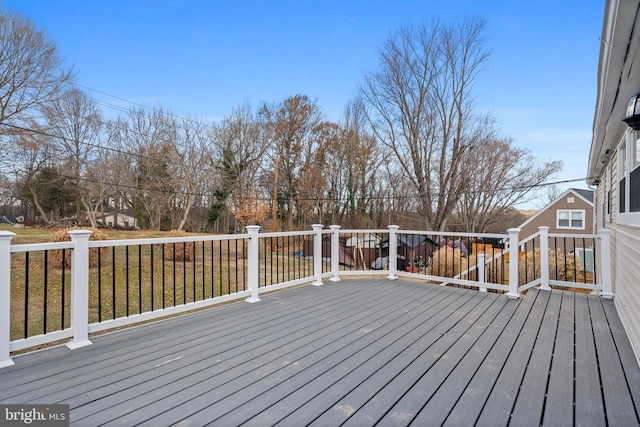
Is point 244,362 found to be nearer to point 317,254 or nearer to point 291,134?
point 317,254

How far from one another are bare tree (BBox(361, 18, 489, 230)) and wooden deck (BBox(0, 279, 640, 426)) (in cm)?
923

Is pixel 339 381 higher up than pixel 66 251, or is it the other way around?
pixel 66 251

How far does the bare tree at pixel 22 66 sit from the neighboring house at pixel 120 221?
38.3ft

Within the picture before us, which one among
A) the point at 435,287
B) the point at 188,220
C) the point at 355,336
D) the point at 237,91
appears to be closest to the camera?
the point at 355,336

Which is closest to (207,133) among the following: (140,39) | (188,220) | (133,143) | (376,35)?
(133,143)

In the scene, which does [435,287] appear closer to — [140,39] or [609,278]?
[609,278]

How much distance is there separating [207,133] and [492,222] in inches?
653

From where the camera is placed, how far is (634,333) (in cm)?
254

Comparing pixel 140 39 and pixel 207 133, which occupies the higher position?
pixel 140 39

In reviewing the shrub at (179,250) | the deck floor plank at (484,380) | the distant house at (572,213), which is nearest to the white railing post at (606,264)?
the deck floor plank at (484,380)

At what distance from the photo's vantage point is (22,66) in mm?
9398

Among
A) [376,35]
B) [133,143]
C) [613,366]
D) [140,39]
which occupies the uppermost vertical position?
[376,35]

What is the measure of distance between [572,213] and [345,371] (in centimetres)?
1916

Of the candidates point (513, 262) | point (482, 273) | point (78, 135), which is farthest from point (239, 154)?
point (513, 262)
